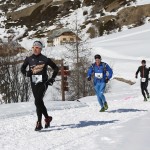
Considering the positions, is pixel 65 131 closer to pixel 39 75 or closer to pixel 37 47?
pixel 39 75

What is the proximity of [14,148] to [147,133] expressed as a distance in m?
2.04

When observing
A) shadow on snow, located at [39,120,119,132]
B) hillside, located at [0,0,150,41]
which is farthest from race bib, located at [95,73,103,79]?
hillside, located at [0,0,150,41]

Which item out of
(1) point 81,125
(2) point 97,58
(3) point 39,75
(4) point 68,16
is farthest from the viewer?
(4) point 68,16

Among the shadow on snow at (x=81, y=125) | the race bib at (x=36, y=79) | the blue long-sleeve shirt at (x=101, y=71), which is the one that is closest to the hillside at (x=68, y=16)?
the blue long-sleeve shirt at (x=101, y=71)

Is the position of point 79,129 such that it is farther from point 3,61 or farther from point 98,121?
point 3,61

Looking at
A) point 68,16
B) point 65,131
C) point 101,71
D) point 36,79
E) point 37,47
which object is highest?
point 68,16

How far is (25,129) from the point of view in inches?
344

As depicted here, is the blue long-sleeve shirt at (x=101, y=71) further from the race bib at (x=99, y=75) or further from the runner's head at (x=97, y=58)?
the runner's head at (x=97, y=58)

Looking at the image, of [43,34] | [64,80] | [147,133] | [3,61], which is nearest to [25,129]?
[147,133]

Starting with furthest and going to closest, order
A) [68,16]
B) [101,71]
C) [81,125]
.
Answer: [68,16], [101,71], [81,125]

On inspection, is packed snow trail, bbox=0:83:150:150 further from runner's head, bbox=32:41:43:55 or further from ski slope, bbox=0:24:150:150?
runner's head, bbox=32:41:43:55

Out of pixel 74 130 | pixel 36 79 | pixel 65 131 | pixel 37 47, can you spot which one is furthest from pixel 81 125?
pixel 37 47

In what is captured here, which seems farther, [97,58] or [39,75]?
[97,58]

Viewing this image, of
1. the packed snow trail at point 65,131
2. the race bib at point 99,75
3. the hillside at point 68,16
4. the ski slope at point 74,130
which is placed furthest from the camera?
the hillside at point 68,16
